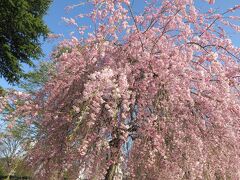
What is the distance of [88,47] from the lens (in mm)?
4473

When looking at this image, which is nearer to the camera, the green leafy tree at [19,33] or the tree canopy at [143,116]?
the tree canopy at [143,116]

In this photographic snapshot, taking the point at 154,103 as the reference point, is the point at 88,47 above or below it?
above

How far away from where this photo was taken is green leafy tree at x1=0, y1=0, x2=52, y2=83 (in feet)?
36.5

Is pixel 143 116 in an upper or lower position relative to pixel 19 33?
lower

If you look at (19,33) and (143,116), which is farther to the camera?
(19,33)

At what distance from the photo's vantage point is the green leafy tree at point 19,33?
36.5ft

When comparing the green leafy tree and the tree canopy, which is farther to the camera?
the green leafy tree

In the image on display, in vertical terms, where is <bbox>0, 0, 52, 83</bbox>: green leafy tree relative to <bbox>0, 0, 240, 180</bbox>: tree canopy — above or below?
above

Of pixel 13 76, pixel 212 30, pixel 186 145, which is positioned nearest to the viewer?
pixel 186 145

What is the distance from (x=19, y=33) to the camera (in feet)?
40.1

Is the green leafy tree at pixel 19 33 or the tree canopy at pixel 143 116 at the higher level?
the green leafy tree at pixel 19 33

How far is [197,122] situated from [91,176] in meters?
1.49

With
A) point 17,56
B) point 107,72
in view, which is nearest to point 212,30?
point 107,72

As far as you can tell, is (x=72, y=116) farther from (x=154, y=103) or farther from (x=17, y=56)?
(x=17, y=56)
